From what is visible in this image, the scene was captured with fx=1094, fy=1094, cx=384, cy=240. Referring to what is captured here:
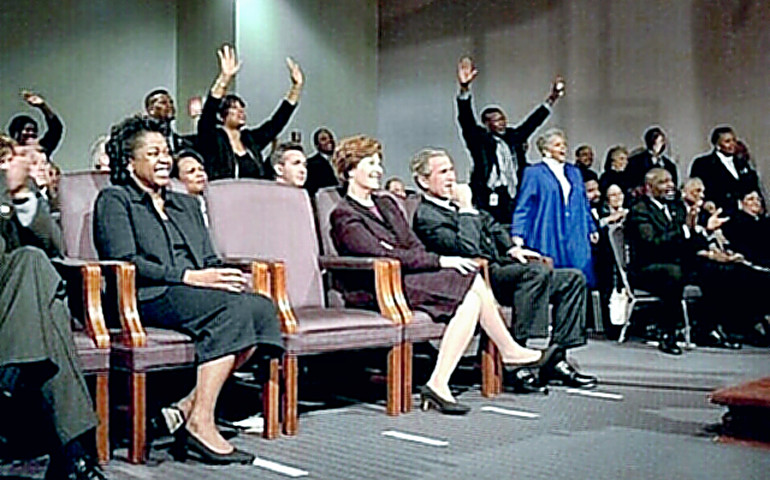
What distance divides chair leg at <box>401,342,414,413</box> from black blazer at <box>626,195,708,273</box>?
2.73m

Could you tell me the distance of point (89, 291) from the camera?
10.8 ft

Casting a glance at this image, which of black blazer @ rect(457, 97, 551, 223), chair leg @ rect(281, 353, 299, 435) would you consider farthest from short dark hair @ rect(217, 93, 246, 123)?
chair leg @ rect(281, 353, 299, 435)

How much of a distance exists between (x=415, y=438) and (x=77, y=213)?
136 centimetres

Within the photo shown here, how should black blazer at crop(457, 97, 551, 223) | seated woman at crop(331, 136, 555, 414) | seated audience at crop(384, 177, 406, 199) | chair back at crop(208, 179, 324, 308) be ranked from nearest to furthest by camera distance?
chair back at crop(208, 179, 324, 308) < seated woman at crop(331, 136, 555, 414) < seated audience at crop(384, 177, 406, 199) < black blazer at crop(457, 97, 551, 223)

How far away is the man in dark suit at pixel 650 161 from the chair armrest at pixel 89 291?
5291 mm

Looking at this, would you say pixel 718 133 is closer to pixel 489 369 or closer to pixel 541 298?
pixel 541 298

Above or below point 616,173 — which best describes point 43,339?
below

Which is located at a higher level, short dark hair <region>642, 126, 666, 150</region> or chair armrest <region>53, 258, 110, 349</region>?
short dark hair <region>642, 126, 666, 150</region>

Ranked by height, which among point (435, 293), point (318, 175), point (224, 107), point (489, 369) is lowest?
point (489, 369)

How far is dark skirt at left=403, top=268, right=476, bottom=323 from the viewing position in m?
4.26

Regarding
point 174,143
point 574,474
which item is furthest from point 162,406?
point 174,143

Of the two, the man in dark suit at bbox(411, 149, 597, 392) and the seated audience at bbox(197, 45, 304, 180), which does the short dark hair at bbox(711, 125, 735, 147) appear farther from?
the seated audience at bbox(197, 45, 304, 180)

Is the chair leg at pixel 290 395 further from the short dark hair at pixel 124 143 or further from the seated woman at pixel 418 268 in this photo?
the short dark hair at pixel 124 143

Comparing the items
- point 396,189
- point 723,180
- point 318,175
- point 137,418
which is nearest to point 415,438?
point 137,418
